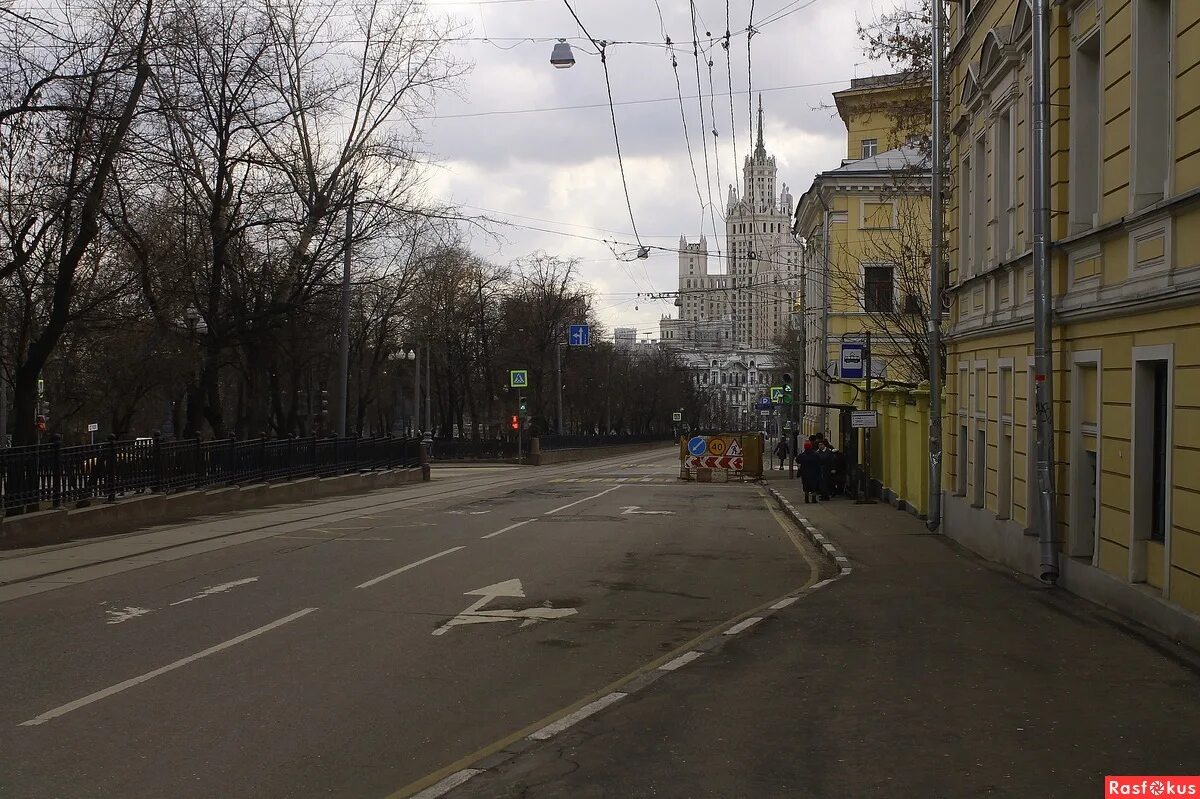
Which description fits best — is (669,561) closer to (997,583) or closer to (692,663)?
(997,583)

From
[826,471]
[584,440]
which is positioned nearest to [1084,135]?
[826,471]

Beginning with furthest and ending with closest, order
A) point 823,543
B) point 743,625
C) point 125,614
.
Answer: point 823,543, point 125,614, point 743,625

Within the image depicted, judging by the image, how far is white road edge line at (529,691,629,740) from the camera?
6.97 meters

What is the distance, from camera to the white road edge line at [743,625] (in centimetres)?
1045

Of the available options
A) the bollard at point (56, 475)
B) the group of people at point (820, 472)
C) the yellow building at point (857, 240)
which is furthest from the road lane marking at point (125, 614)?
the yellow building at point (857, 240)

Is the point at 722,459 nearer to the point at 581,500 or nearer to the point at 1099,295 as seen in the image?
the point at 581,500

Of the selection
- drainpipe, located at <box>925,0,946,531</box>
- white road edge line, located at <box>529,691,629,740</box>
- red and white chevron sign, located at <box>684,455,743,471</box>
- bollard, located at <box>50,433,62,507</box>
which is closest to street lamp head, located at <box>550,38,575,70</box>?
drainpipe, located at <box>925,0,946,531</box>

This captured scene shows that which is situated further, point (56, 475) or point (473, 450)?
point (473, 450)

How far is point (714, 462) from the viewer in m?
42.8

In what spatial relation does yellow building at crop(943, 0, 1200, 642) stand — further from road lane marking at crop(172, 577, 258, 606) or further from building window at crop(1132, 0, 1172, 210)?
road lane marking at crop(172, 577, 258, 606)

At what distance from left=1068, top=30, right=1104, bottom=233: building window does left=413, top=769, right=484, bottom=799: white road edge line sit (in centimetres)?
921

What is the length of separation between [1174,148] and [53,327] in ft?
58.6

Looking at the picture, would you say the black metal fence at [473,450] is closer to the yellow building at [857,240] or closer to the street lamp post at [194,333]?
the yellow building at [857,240]

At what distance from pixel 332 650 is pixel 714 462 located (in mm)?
33799
